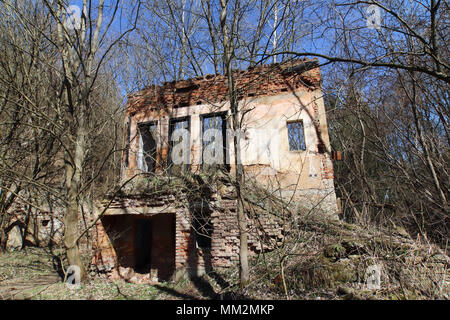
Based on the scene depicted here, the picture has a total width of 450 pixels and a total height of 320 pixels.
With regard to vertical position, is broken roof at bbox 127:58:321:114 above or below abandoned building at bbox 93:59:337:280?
above

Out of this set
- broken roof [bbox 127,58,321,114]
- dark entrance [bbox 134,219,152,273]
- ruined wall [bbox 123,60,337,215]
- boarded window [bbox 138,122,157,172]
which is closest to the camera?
ruined wall [bbox 123,60,337,215]

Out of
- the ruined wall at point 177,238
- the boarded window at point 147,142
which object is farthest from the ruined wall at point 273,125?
the ruined wall at point 177,238

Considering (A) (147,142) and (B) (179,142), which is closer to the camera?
(B) (179,142)

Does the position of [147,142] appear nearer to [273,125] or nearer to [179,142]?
[179,142]

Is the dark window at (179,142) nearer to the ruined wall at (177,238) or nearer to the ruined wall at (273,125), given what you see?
the ruined wall at (273,125)

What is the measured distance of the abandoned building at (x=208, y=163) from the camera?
23.0 ft

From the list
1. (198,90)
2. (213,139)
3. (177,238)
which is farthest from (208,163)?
(177,238)

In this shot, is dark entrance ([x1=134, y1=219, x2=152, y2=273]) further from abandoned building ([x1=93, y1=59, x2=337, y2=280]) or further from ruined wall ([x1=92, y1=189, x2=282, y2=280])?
ruined wall ([x1=92, y1=189, x2=282, y2=280])

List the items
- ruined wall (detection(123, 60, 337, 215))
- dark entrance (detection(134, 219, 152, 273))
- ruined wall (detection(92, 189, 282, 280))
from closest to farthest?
1. ruined wall (detection(92, 189, 282, 280))
2. ruined wall (detection(123, 60, 337, 215))
3. dark entrance (detection(134, 219, 152, 273))

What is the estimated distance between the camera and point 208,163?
9.67m

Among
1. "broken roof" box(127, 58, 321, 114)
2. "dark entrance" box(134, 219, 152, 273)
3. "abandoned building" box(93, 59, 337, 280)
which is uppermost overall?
"broken roof" box(127, 58, 321, 114)

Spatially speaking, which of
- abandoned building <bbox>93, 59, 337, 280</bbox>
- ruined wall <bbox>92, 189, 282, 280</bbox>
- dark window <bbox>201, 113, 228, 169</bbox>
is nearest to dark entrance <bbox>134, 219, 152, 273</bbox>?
abandoned building <bbox>93, 59, 337, 280</bbox>

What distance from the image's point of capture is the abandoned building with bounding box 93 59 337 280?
7000 millimetres
